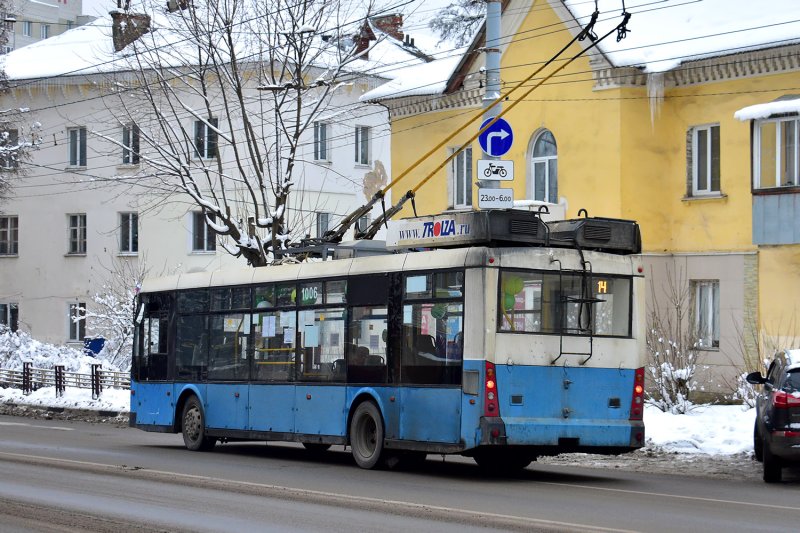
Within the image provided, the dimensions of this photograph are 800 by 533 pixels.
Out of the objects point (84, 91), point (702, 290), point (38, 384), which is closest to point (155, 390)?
point (702, 290)

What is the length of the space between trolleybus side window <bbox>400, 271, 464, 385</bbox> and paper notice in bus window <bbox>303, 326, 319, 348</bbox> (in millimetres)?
2053

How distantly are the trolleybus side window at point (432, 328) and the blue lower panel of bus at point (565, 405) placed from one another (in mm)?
688

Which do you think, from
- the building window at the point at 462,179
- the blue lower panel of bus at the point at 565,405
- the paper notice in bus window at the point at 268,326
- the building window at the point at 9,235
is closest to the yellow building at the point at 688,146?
the building window at the point at 462,179

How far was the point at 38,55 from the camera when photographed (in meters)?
55.1

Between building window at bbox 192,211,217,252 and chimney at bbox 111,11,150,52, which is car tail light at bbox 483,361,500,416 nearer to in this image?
chimney at bbox 111,11,150,52

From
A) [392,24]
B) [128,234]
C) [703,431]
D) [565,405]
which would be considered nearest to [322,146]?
[392,24]

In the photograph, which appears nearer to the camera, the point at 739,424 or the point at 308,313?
A: the point at 308,313

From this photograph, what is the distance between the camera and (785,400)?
15.4 meters

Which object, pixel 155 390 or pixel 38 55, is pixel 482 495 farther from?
pixel 38 55

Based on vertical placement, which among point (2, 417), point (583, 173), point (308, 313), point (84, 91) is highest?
point (84, 91)

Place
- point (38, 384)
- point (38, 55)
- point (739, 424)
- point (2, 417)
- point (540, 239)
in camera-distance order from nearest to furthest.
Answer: point (540, 239), point (739, 424), point (2, 417), point (38, 384), point (38, 55)

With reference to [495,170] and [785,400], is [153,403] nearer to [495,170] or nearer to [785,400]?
[495,170]

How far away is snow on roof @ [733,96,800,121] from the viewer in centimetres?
2641

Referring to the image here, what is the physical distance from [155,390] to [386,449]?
648 centimetres
